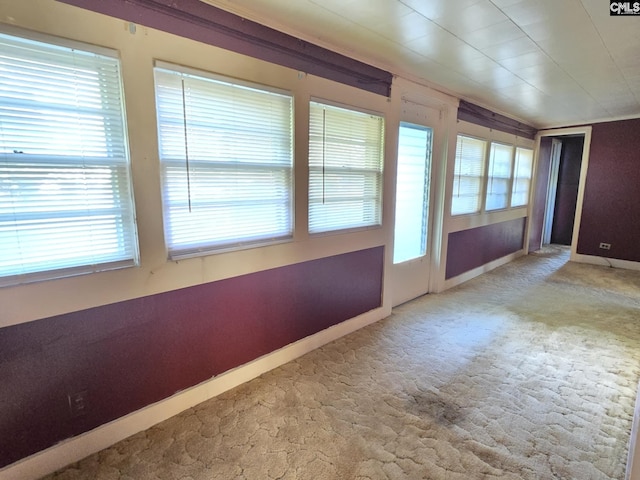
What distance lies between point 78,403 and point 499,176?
586 centimetres

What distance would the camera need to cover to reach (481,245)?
5168mm

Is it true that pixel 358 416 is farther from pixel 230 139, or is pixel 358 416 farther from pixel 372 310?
pixel 230 139

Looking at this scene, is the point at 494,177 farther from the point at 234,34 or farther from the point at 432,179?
the point at 234,34

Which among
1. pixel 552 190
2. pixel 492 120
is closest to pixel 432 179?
pixel 492 120

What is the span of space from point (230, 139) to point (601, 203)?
6.56 meters

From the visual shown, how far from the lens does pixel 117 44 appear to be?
160 centimetres

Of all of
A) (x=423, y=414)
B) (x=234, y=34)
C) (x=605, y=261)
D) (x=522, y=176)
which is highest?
(x=234, y=34)

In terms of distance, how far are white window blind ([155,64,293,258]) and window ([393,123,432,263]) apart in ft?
5.39

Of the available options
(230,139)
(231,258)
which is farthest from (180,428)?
(230,139)

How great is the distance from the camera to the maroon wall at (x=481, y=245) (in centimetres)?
455

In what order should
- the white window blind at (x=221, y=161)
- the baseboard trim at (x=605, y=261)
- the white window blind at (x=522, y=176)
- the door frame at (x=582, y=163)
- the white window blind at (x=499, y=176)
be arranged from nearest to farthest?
the white window blind at (x=221, y=161) → the white window blind at (x=499, y=176) → the baseboard trim at (x=605, y=261) → the door frame at (x=582, y=163) → the white window blind at (x=522, y=176)

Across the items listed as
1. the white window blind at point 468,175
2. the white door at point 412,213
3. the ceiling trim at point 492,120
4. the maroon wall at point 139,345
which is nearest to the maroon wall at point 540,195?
the ceiling trim at point 492,120

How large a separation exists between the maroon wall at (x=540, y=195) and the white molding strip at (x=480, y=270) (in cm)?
70

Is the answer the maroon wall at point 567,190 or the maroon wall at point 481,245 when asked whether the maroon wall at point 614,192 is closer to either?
the maroon wall at point 481,245
